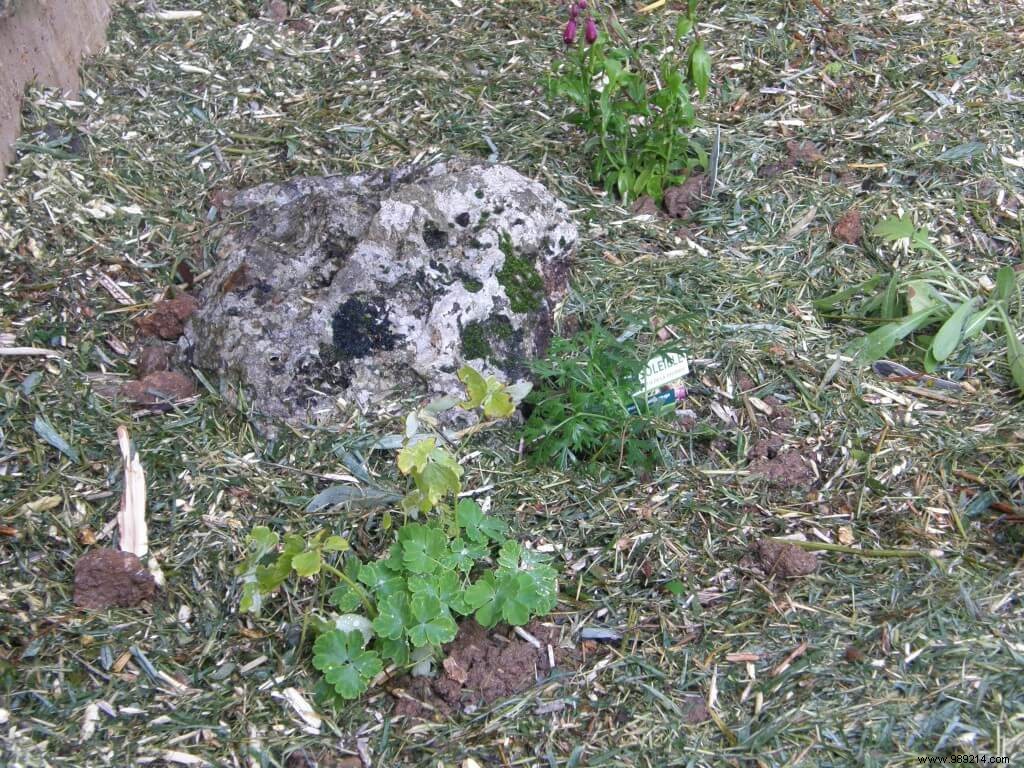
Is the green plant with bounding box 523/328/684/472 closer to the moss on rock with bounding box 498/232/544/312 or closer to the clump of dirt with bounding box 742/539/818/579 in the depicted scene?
the moss on rock with bounding box 498/232/544/312

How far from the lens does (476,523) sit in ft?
8.82

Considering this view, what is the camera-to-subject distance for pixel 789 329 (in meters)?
3.45

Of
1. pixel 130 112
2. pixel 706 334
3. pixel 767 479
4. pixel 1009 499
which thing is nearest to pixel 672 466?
pixel 767 479

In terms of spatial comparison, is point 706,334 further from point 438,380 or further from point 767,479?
point 438,380

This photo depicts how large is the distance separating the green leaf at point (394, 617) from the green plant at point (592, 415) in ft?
2.22

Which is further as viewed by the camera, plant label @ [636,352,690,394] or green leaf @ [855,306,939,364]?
green leaf @ [855,306,939,364]

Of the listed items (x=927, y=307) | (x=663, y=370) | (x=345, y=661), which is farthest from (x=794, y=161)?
(x=345, y=661)

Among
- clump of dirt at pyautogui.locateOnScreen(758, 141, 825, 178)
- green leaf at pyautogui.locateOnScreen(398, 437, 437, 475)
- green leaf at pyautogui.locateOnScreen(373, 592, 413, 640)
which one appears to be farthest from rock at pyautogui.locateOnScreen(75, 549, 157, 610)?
clump of dirt at pyautogui.locateOnScreen(758, 141, 825, 178)

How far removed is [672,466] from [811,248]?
3.92 feet

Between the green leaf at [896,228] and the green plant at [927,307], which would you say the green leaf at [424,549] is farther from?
the green leaf at [896,228]

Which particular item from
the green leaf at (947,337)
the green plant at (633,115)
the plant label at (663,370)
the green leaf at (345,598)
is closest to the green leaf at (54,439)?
the green leaf at (345,598)

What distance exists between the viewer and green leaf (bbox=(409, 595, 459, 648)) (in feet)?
8.02

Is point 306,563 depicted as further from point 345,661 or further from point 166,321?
point 166,321

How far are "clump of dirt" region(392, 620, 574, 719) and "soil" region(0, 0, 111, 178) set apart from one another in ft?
8.52
